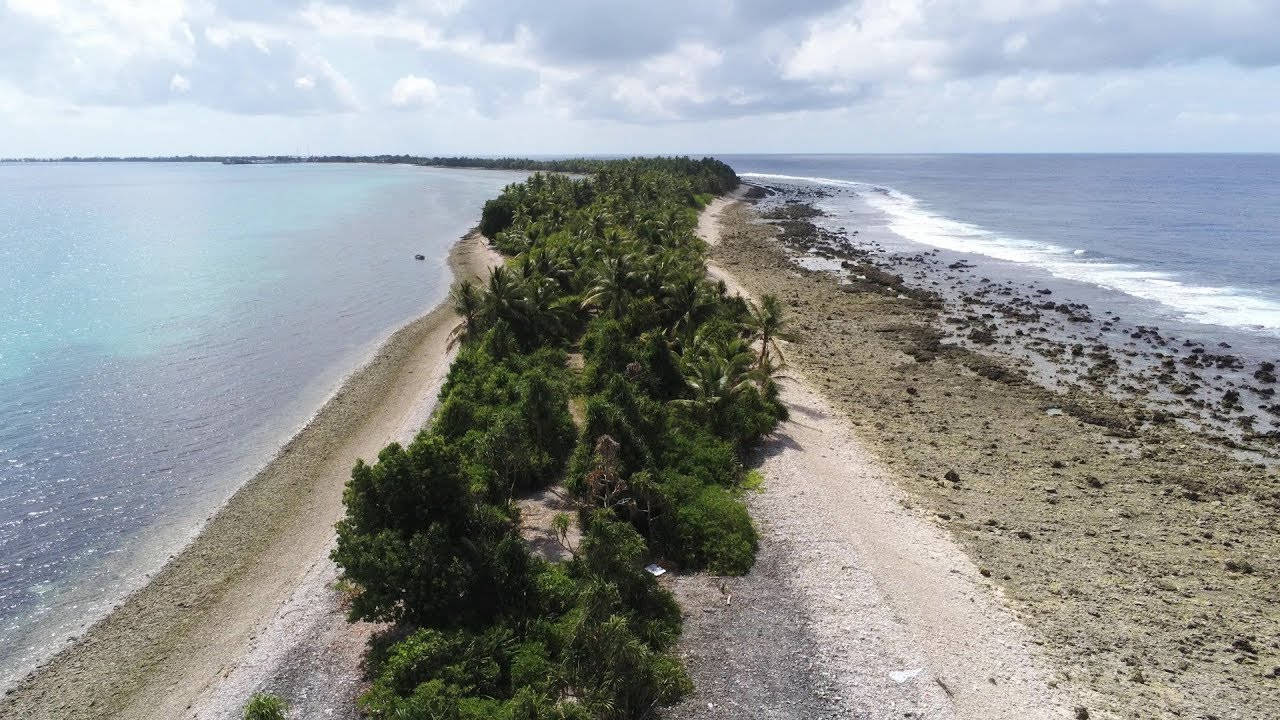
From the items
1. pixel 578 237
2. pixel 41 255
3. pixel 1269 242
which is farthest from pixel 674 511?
pixel 41 255

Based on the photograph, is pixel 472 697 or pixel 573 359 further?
pixel 573 359

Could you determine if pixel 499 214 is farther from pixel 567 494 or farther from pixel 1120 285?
pixel 567 494

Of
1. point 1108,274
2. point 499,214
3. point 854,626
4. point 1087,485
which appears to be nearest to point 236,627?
point 854,626

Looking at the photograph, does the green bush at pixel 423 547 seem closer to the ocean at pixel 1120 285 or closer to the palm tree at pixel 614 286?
the palm tree at pixel 614 286

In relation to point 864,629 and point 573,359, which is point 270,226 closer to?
point 573,359

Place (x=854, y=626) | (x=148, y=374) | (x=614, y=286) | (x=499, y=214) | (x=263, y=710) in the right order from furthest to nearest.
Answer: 1. (x=499, y=214)
2. (x=148, y=374)
3. (x=614, y=286)
4. (x=854, y=626)
5. (x=263, y=710)

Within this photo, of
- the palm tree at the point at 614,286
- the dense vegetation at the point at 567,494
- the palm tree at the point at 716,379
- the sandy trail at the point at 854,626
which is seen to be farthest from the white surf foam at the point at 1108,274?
the sandy trail at the point at 854,626

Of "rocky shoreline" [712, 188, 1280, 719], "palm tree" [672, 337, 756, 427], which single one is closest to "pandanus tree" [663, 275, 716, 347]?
"palm tree" [672, 337, 756, 427]
